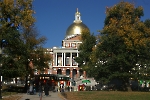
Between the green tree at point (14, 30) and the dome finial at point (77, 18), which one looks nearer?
the green tree at point (14, 30)

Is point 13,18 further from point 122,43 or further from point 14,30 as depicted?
point 122,43

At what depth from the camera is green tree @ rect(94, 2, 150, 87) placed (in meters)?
54.2

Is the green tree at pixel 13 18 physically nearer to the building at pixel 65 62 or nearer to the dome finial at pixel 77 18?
the building at pixel 65 62

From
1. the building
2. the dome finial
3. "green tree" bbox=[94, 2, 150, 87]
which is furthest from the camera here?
the dome finial

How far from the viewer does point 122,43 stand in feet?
185

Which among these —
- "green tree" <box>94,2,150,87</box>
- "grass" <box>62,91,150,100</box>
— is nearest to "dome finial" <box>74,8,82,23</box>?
"green tree" <box>94,2,150,87</box>

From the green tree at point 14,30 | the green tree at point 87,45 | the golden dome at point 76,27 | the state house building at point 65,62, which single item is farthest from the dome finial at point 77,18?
the green tree at point 14,30

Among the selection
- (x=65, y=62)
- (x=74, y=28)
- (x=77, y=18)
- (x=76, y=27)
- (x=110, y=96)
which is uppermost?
(x=77, y=18)

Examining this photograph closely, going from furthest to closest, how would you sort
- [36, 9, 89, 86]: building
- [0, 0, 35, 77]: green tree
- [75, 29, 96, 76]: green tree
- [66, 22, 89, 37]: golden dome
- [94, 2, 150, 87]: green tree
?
[66, 22, 89, 37]: golden dome → [36, 9, 89, 86]: building → [75, 29, 96, 76]: green tree → [94, 2, 150, 87]: green tree → [0, 0, 35, 77]: green tree

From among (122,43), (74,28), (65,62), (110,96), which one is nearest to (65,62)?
(65,62)

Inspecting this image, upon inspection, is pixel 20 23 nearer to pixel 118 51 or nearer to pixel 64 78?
pixel 118 51

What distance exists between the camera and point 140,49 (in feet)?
180

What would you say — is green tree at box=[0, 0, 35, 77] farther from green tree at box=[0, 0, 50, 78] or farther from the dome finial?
the dome finial

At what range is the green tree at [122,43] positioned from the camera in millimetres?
54250
